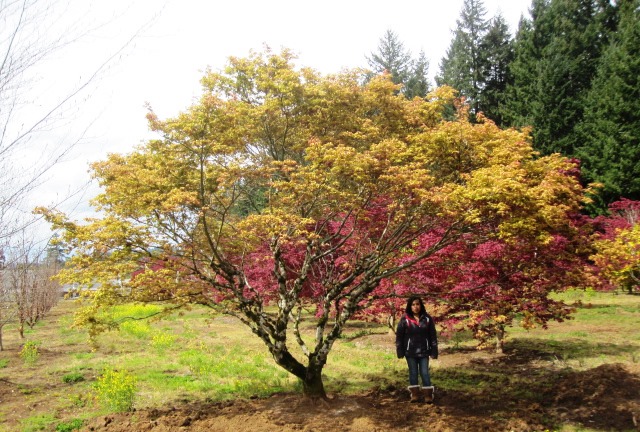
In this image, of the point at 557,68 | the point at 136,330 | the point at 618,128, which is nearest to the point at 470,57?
the point at 557,68

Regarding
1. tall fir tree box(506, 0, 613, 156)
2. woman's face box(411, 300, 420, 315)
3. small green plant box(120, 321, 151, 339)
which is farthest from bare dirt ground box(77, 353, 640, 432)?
tall fir tree box(506, 0, 613, 156)

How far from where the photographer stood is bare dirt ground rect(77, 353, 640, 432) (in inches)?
208

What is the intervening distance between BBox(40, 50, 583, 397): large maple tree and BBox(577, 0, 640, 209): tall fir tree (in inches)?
767

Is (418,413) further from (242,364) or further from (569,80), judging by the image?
(569,80)

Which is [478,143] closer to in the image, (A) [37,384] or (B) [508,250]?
(B) [508,250]

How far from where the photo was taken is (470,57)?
109ft

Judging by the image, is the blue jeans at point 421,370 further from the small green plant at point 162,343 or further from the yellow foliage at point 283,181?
the small green plant at point 162,343

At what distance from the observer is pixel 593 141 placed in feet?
77.4

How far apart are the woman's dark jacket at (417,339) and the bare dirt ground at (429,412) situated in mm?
730

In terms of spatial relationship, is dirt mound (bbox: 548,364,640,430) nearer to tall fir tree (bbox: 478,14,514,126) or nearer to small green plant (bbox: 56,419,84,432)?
small green plant (bbox: 56,419,84,432)

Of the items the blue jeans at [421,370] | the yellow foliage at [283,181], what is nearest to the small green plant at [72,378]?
the yellow foliage at [283,181]

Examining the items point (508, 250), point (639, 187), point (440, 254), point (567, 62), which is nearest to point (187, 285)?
point (440, 254)

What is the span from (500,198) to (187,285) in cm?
440

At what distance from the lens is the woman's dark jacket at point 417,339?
20.4 feet
